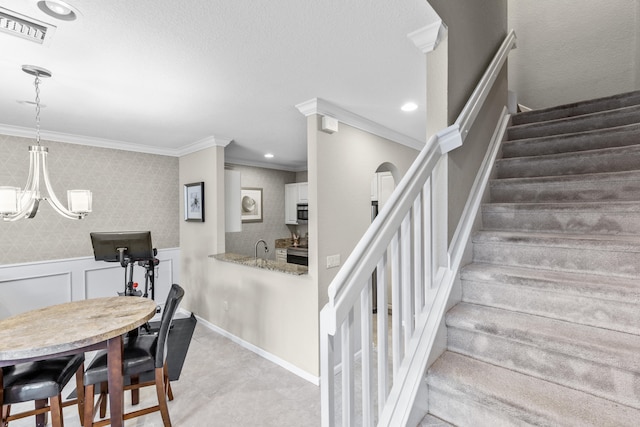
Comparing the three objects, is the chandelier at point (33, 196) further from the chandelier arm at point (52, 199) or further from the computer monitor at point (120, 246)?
the computer monitor at point (120, 246)

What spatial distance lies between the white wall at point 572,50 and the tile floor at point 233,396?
4166 millimetres

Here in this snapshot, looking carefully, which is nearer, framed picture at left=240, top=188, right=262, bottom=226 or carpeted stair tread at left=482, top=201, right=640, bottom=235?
carpeted stair tread at left=482, top=201, right=640, bottom=235

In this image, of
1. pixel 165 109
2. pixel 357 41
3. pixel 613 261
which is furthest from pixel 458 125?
pixel 165 109

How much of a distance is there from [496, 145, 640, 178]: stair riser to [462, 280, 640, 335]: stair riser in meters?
1.08

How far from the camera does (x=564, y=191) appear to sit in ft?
6.20

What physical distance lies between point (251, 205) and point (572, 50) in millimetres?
4903

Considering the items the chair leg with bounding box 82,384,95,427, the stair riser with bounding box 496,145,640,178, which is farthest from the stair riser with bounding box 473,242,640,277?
the chair leg with bounding box 82,384,95,427

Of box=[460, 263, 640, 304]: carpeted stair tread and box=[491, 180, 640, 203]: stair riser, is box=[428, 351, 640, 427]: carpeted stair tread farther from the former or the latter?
box=[491, 180, 640, 203]: stair riser

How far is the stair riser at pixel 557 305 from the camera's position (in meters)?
1.22

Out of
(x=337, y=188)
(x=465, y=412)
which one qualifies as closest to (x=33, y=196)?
(x=337, y=188)

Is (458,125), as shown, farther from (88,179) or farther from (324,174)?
(88,179)

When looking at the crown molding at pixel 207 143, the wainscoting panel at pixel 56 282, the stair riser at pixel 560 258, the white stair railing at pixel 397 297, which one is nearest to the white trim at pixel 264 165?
the crown molding at pixel 207 143

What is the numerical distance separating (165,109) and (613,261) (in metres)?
3.24

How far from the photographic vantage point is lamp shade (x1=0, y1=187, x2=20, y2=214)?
74.0 inches
